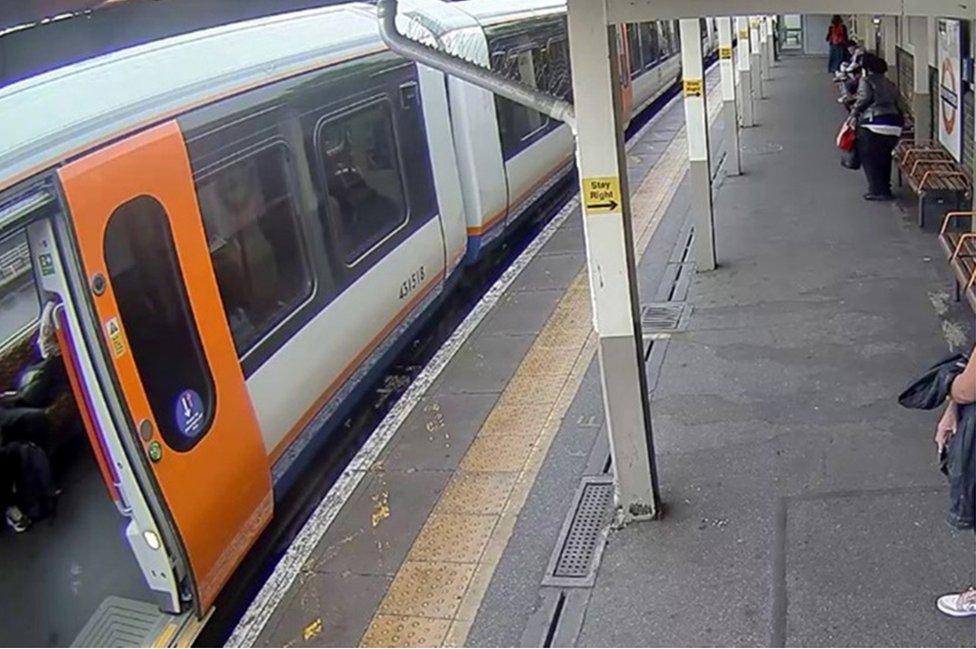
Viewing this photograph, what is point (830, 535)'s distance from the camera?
446 cm

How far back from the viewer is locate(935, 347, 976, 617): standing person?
349 cm

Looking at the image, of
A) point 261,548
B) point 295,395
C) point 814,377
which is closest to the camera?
point 261,548

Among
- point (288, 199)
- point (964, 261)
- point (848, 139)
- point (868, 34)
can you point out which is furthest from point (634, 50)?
point (288, 199)

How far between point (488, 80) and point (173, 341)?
1850 mm

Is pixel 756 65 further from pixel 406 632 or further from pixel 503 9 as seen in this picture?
pixel 406 632

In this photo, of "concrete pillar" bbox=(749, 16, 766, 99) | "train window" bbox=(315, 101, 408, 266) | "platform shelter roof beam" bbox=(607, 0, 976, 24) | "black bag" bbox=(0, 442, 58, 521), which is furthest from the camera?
"concrete pillar" bbox=(749, 16, 766, 99)

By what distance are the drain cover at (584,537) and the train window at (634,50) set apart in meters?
12.6

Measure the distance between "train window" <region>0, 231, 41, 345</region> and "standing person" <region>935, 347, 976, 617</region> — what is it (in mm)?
4720

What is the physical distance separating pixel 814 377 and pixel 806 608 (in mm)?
2374

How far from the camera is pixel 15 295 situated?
6074mm

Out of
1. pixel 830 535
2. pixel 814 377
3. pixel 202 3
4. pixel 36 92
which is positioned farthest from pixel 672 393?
pixel 202 3

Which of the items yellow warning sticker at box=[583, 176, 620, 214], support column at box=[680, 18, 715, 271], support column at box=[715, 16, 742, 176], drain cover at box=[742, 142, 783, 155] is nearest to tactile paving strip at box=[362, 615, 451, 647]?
yellow warning sticker at box=[583, 176, 620, 214]

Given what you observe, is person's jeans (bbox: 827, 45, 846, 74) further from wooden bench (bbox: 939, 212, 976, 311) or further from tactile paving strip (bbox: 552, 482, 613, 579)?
tactile paving strip (bbox: 552, 482, 613, 579)

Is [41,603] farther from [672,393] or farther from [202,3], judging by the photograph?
[202,3]
